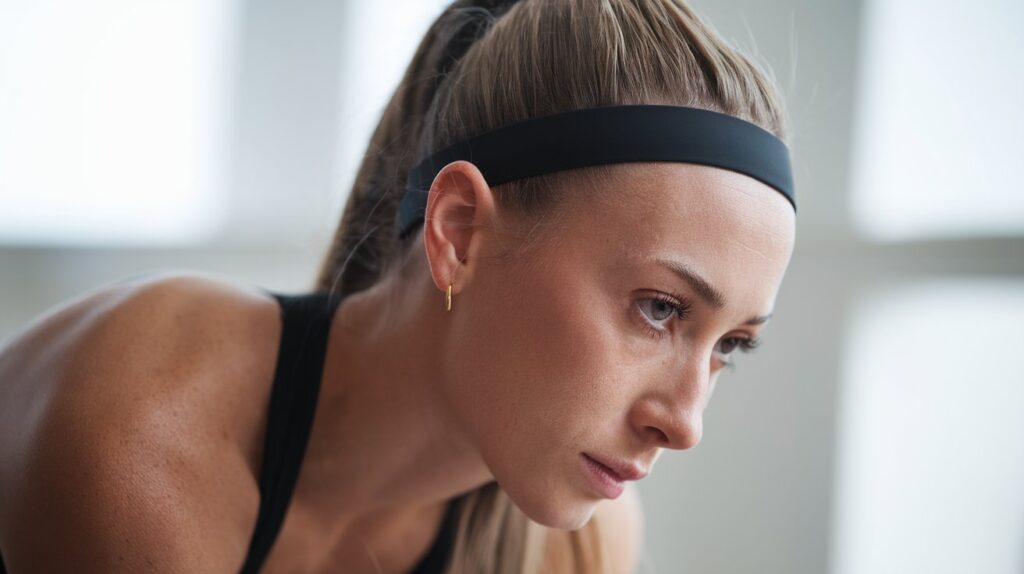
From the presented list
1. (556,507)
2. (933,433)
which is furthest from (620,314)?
(933,433)

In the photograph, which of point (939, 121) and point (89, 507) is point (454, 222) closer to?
point (89, 507)

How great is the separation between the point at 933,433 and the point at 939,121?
57cm

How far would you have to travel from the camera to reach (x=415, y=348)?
45.6 inches

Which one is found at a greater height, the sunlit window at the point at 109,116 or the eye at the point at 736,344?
Answer: the sunlit window at the point at 109,116

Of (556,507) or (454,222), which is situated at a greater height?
(454,222)

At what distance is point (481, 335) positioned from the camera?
3.42ft

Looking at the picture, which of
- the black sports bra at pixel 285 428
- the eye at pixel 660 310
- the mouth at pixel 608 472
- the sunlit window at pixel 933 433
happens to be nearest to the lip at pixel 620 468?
the mouth at pixel 608 472

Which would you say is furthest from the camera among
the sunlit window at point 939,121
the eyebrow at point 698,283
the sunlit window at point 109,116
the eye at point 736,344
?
the sunlit window at point 109,116

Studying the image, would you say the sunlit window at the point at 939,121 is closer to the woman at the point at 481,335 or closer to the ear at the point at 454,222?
the woman at the point at 481,335

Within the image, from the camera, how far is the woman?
38.8 inches

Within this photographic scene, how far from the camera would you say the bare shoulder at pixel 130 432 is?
1015 millimetres

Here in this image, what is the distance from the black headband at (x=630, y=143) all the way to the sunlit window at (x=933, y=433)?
2.31 ft

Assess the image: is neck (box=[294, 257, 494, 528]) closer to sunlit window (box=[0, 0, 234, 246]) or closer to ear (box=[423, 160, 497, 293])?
ear (box=[423, 160, 497, 293])

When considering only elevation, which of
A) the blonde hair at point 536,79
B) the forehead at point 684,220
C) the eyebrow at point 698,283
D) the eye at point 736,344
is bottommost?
the eye at point 736,344
